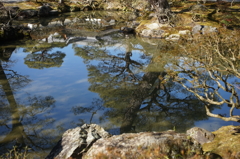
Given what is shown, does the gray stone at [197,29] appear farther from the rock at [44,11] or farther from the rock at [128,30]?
the rock at [44,11]

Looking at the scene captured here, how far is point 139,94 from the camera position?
11.7m

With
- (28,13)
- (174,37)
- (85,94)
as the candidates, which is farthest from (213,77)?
(28,13)

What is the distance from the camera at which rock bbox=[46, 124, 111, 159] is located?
5.57 metres

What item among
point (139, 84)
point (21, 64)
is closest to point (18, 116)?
point (139, 84)

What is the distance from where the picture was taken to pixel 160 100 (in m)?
11.3

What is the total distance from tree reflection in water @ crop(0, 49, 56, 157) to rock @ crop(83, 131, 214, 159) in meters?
4.16

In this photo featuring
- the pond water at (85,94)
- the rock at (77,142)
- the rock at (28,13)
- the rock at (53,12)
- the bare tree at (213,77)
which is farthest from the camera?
the rock at (53,12)

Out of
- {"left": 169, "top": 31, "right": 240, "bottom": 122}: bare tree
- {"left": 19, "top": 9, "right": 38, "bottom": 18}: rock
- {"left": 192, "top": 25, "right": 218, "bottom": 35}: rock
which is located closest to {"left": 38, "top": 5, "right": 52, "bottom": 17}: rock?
{"left": 19, "top": 9, "right": 38, "bottom": 18}: rock

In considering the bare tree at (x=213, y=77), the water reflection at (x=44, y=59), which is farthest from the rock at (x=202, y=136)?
the water reflection at (x=44, y=59)

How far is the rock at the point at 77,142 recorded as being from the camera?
5.57 m

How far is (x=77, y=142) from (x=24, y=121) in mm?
4452

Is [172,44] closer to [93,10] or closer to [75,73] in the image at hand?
[75,73]

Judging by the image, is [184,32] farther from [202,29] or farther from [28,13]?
[28,13]

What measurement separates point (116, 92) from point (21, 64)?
25.7ft
